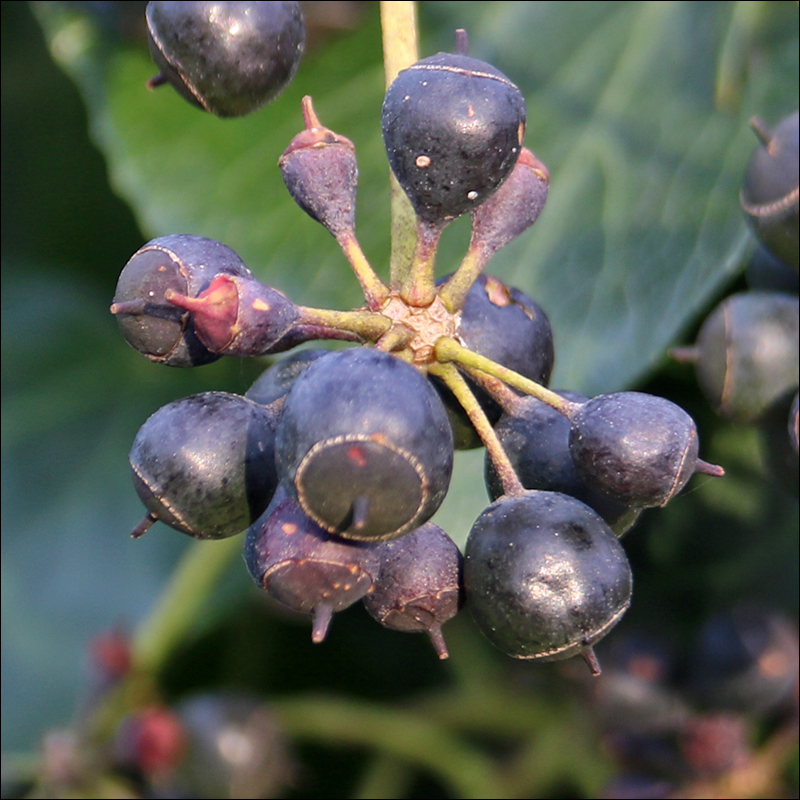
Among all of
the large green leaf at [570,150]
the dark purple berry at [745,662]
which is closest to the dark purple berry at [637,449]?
the large green leaf at [570,150]

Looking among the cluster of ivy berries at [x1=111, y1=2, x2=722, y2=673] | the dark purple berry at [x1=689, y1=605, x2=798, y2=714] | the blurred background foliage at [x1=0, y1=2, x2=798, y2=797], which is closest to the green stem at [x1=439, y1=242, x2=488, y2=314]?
the cluster of ivy berries at [x1=111, y1=2, x2=722, y2=673]

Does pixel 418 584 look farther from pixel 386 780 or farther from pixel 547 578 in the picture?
pixel 386 780

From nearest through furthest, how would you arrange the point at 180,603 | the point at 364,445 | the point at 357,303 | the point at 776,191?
1. the point at 364,445
2. the point at 776,191
3. the point at 357,303
4. the point at 180,603

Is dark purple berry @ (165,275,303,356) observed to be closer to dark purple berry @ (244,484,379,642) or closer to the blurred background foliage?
dark purple berry @ (244,484,379,642)

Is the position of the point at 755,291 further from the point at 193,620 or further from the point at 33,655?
the point at 33,655

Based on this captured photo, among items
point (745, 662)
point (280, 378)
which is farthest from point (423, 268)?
point (745, 662)

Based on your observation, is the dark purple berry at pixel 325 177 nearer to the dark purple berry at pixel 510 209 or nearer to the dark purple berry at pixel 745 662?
the dark purple berry at pixel 510 209
